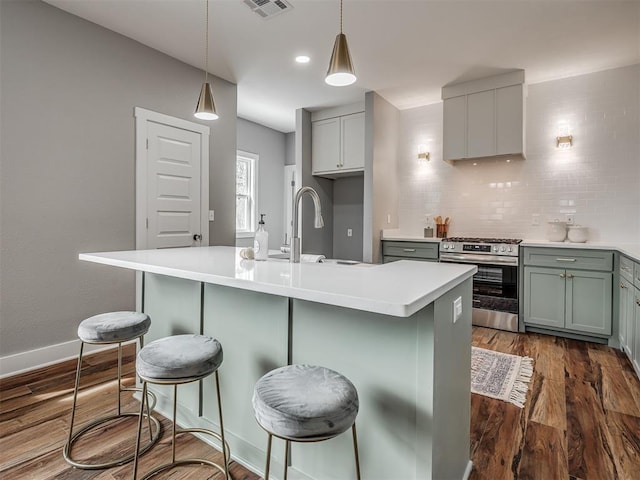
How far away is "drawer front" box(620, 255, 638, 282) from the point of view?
2.76m

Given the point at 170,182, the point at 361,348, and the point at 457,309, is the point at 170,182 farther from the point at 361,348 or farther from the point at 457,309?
the point at 457,309

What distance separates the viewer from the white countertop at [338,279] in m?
0.99

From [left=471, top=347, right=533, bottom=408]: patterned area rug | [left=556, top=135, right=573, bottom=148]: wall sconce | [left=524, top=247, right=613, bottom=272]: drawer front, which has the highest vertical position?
[left=556, top=135, right=573, bottom=148]: wall sconce

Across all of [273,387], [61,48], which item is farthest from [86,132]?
[273,387]

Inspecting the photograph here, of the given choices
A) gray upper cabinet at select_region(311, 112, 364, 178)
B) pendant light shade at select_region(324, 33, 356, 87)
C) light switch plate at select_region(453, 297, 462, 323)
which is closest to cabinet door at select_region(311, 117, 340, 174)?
gray upper cabinet at select_region(311, 112, 364, 178)

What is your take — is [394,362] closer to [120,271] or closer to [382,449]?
[382,449]

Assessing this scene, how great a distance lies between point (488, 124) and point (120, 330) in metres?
4.06

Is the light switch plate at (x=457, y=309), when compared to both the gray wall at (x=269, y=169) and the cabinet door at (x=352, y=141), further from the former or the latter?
the gray wall at (x=269, y=169)

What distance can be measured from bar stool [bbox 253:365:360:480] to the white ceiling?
2.68m

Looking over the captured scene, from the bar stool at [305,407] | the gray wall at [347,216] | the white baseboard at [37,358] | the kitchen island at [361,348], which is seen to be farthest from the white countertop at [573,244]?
the white baseboard at [37,358]

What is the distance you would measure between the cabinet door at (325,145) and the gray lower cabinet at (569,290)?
267cm

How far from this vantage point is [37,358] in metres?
2.73

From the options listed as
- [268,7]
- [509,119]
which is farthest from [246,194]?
[509,119]

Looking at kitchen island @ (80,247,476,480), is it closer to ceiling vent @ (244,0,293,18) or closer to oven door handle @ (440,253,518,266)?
ceiling vent @ (244,0,293,18)
